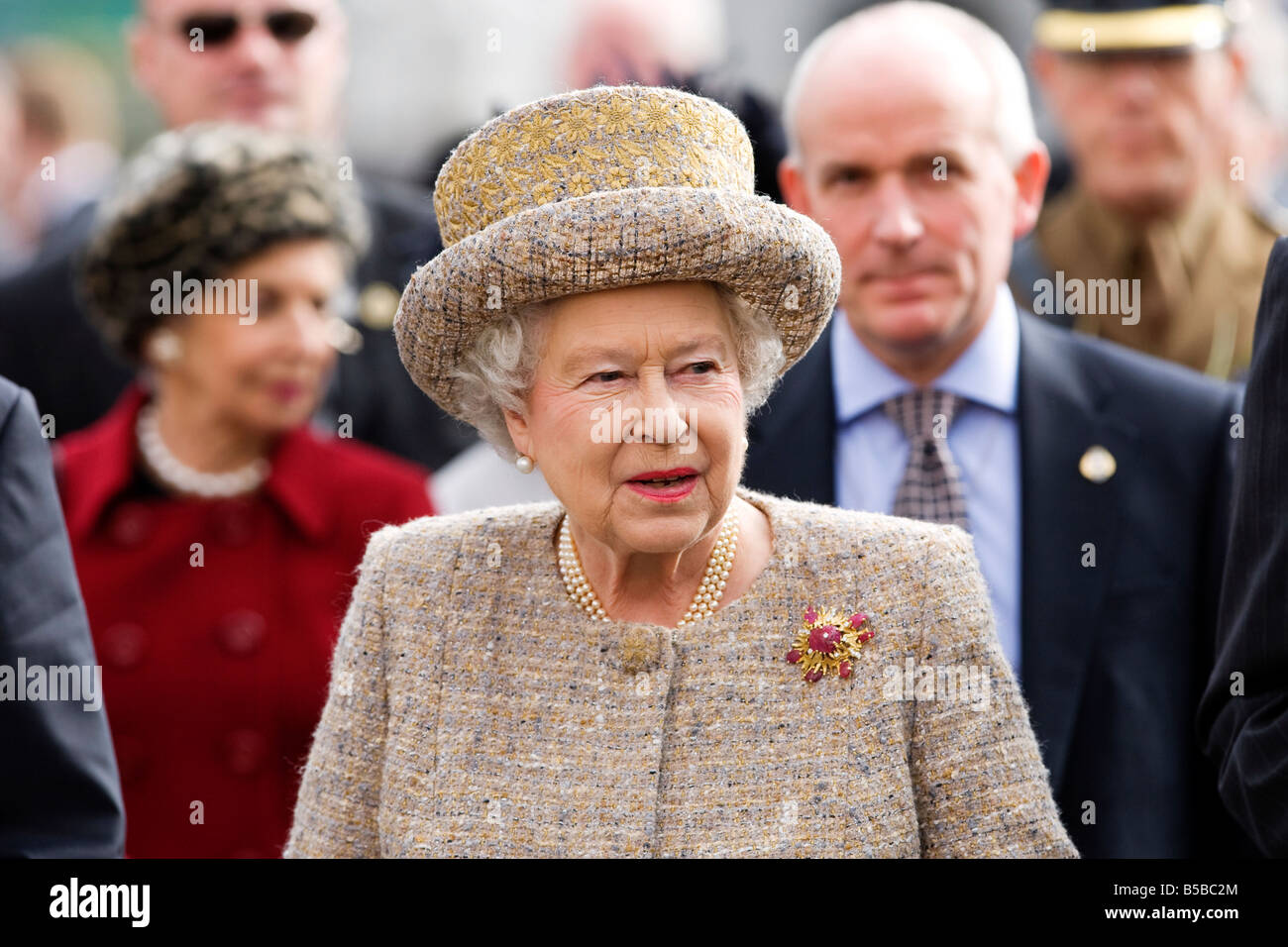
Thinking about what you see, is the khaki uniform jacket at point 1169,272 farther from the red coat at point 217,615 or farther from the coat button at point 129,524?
the coat button at point 129,524

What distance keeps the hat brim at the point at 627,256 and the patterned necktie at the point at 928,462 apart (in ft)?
3.39

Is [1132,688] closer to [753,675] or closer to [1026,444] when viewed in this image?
[1026,444]

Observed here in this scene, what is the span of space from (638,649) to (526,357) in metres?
0.49

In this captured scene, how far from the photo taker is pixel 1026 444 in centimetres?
382

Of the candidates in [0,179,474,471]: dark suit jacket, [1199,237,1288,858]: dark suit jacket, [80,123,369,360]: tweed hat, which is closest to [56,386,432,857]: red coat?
[80,123,369,360]: tweed hat

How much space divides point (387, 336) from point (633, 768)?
8.87ft

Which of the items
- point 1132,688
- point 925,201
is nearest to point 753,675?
point 1132,688

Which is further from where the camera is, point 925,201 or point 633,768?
point 925,201

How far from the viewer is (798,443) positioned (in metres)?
3.87

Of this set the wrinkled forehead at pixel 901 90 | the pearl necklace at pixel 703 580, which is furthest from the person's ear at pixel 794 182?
the pearl necklace at pixel 703 580

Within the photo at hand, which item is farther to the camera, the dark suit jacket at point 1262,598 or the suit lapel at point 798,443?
the suit lapel at point 798,443

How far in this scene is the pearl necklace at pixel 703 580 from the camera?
2.92 m
